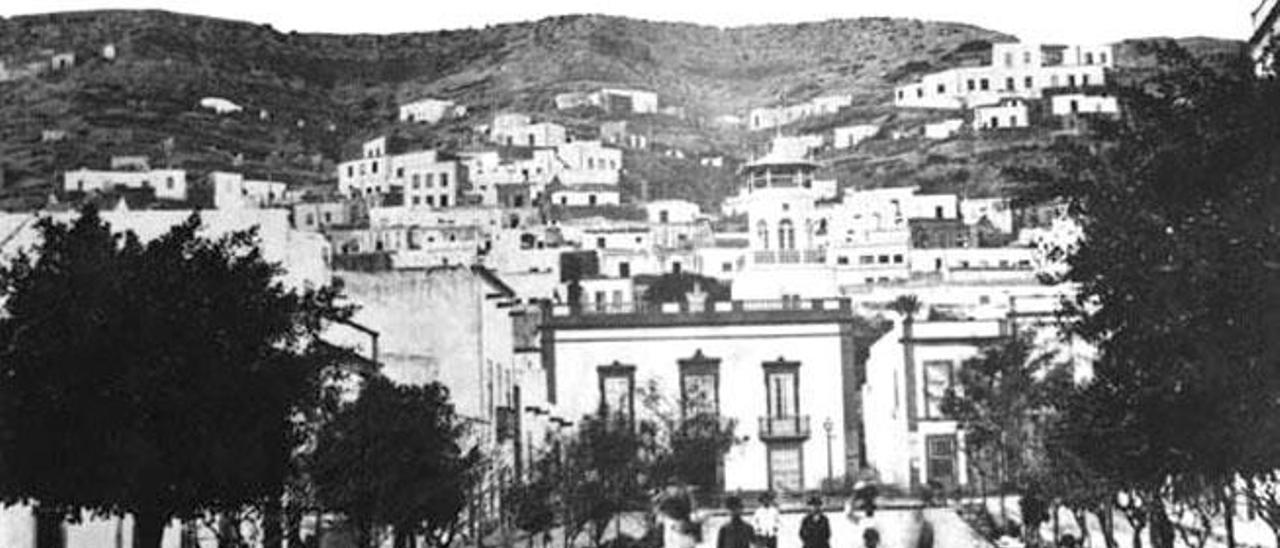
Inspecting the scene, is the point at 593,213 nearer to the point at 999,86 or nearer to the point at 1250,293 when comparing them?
the point at 999,86

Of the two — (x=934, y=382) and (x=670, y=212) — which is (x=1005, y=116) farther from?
(x=934, y=382)

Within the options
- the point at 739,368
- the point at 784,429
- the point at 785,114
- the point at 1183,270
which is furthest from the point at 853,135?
the point at 1183,270

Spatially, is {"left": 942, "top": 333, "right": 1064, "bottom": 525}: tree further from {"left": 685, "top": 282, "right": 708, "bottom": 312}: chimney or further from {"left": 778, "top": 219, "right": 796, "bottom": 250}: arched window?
{"left": 778, "top": 219, "right": 796, "bottom": 250}: arched window

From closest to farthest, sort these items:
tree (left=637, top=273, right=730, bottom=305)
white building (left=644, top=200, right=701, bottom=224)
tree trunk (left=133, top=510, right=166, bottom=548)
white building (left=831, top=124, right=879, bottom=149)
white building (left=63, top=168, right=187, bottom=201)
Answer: tree trunk (left=133, top=510, right=166, bottom=548) < tree (left=637, top=273, right=730, bottom=305) < white building (left=63, top=168, right=187, bottom=201) < white building (left=644, top=200, right=701, bottom=224) < white building (left=831, top=124, right=879, bottom=149)

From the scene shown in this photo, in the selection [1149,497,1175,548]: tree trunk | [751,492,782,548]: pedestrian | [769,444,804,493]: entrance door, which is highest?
[1149,497,1175,548]: tree trunk

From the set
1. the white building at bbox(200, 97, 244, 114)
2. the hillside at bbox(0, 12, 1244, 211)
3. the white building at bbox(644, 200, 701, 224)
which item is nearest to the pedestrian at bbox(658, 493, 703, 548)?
the white building at bbox(644, 200, 701, 224)

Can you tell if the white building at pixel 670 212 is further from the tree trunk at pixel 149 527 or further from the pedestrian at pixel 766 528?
the tree trunk at pixel 149 527
